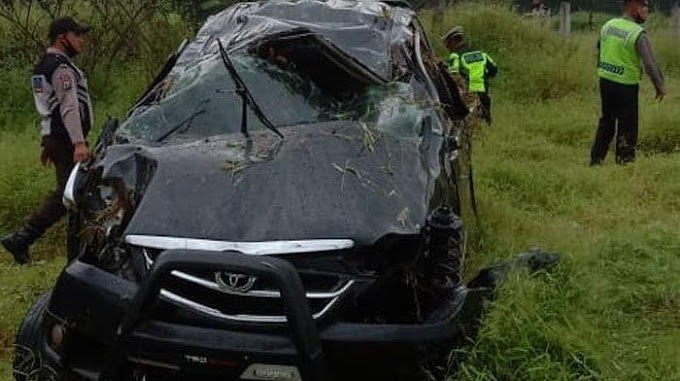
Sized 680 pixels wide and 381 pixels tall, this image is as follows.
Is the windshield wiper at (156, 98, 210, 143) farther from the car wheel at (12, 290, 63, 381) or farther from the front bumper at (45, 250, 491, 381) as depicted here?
the front bumper at (45, 250, 491, 381)

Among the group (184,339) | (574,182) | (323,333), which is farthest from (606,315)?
(574,182)

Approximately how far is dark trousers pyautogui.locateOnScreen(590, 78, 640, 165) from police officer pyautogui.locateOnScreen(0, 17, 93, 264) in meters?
4.46

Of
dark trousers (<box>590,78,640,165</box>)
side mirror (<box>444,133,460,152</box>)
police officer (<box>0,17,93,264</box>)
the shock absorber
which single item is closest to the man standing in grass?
dark trousers (<box>590,78,640,165</box>)

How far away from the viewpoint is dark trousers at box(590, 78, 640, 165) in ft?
25.6

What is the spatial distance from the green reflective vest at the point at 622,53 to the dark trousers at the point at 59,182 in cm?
464

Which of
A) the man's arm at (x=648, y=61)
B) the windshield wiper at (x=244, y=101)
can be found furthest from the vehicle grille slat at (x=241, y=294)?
the man's arm at (x=648, y=61)

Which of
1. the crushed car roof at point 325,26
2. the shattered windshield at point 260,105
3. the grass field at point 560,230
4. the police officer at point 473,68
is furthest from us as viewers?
the police officer at point 473,68

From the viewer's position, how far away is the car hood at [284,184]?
2.95 m

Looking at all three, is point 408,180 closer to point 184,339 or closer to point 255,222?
point 255,222

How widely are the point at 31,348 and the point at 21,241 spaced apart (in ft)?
7.74

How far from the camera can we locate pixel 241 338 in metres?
2.69

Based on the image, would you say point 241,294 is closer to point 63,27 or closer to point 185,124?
point 185,124

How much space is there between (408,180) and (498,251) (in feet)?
5.51

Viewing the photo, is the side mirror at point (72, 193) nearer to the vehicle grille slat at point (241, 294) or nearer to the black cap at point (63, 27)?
the vehicle grille slat at point (241, 294)
